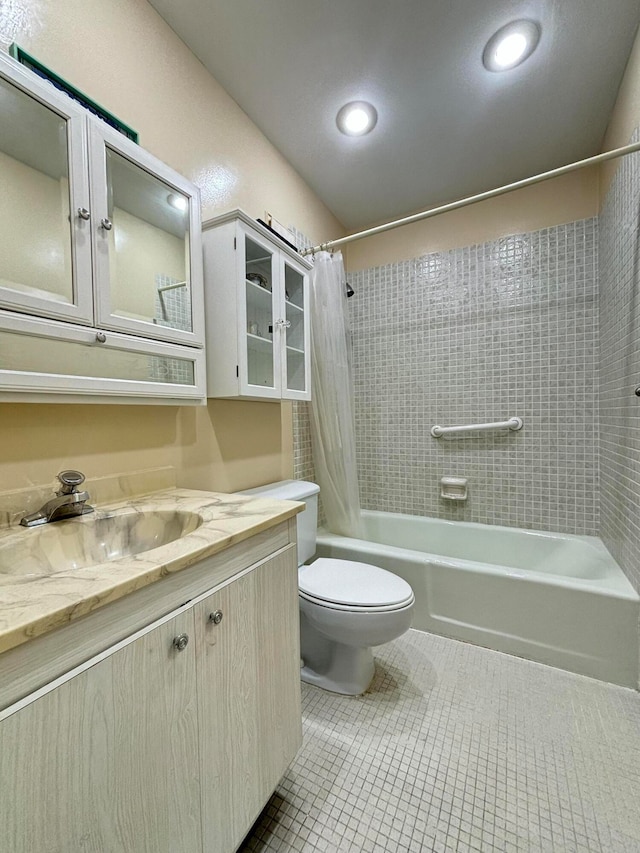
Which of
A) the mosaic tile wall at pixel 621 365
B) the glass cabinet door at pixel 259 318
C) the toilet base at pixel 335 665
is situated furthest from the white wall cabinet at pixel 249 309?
the mosaic tile wall at pixel 621 365

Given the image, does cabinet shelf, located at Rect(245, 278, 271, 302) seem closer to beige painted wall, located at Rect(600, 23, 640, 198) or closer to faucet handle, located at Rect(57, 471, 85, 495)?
faucet handle, located at Rect(57, 471, 85, 495)

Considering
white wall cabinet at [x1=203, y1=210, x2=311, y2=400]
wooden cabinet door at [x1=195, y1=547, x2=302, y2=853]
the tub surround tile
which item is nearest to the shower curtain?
the tub surround tile

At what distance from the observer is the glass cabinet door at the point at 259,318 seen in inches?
54.1

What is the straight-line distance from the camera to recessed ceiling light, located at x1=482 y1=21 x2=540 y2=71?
1.33m

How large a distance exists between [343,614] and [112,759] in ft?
2.79

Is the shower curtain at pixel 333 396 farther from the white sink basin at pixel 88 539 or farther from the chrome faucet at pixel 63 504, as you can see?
the chrome faucet at pixel 63 504

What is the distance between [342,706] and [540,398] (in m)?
1.89

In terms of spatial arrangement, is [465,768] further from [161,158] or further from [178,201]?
[161,158]

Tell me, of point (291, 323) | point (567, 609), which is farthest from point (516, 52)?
point (567, 609)

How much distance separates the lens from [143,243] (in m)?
1.12

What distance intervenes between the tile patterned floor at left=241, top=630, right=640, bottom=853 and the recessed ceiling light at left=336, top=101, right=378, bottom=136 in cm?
255

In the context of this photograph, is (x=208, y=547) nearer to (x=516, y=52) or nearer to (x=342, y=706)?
(x=342, y=706)

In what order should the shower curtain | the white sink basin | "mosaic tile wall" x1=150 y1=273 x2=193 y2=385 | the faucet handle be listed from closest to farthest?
1. the white sink basin
2. the faucet handle
3. "mosaic tile wall" x1=150 y1=273 x2=193 y2=385
4. the shower curtain

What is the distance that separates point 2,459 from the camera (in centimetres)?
87
